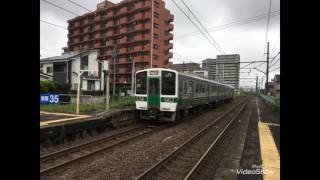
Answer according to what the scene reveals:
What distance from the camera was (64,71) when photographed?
114 ft

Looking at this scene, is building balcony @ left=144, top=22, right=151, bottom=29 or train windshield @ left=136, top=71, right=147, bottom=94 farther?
building balcony @ left=144, top=22, right=151, bottom=29

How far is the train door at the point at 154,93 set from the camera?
1416 centimetres

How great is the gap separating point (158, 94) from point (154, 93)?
0.74 ft

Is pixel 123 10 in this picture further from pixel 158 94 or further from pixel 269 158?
pixel 269 158

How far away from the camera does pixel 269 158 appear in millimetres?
7727

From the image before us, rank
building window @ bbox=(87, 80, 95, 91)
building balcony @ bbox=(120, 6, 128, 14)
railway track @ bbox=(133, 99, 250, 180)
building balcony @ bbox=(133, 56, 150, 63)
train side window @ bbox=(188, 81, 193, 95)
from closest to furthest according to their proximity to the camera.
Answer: railway track @ bbox=(133, 99, 250, 180), train side window @ bbox=(188, 81, 193, 95), building window @ bbox=(87, 80, 95, 91), building balcony @ bbox=(133, 56, 150, 63), building balcony @ bbox=(120, 6, 128, 14)

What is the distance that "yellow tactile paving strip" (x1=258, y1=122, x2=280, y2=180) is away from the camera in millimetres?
6215

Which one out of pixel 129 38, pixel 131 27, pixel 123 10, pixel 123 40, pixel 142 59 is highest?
pixel 123 10

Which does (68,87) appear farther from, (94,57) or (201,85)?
(201,85)

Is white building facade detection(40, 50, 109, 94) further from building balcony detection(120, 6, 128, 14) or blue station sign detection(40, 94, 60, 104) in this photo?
building balcony detection(120, 6, 128, 14)

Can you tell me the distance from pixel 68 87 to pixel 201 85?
14642 millimetres

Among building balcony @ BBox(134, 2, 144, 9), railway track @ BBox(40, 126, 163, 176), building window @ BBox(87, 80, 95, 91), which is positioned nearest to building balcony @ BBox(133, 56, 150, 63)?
building balcony @ BBox(134, 2, 144, 9)

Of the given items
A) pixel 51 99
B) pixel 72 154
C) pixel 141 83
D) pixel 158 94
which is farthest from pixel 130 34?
pixel 72 154
